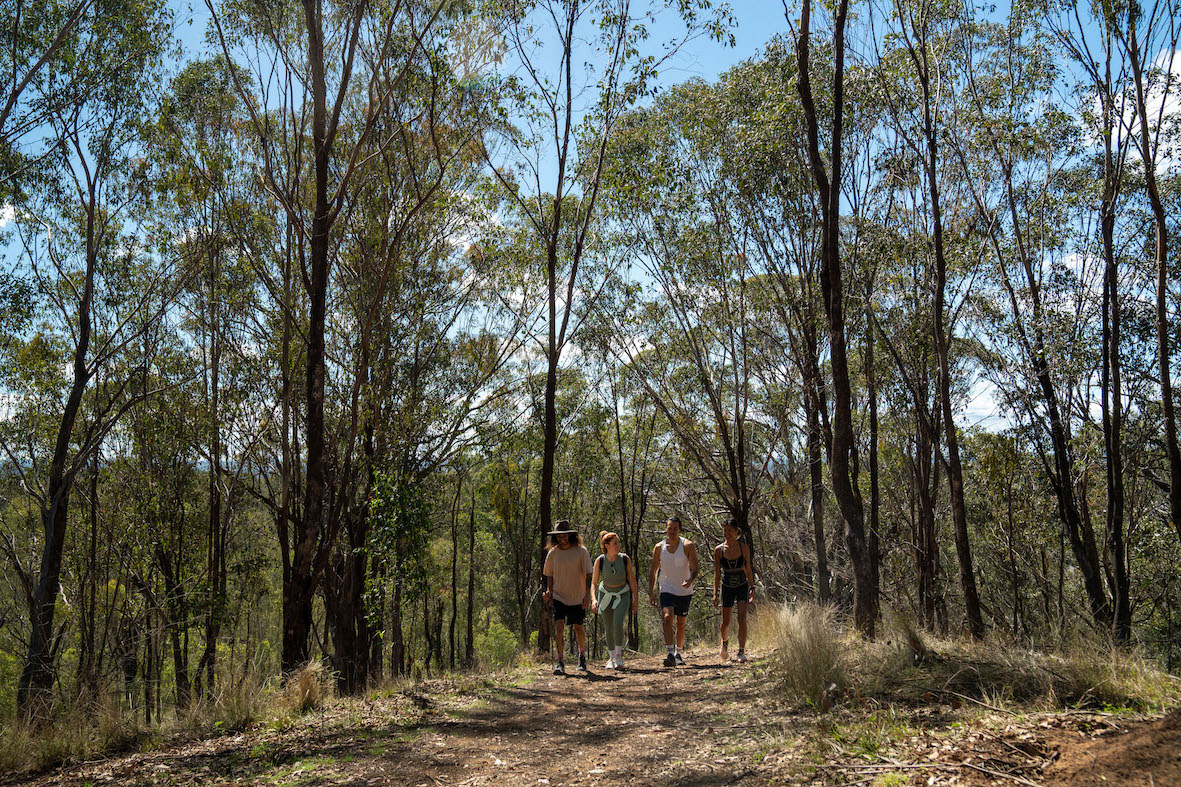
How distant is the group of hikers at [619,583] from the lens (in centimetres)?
809

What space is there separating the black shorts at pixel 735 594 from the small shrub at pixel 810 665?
2.40 m

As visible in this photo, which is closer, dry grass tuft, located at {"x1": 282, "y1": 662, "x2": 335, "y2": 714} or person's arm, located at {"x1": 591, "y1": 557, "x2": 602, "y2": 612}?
dry grass tuft, located at {"x1": 282, "y1": 662, "x2": 335, "y2": 714}

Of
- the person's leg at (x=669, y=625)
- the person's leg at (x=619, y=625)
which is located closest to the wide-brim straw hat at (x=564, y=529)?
the person's leg at (x=619, y=625)

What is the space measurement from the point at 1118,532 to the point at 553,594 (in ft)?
33.8

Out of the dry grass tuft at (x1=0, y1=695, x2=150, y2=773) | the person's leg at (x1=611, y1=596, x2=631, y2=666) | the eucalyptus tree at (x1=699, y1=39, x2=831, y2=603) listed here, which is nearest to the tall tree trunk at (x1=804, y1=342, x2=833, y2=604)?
the eucalyptus tree at (x1=699, y1=39, x2=831, y2=603)

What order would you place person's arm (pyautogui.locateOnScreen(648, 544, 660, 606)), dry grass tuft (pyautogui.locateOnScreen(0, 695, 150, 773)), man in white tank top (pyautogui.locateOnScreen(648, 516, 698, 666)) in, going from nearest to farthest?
dry grass tuft (pyautogui.locateOnScreen(0, 695, 150, 773)) → man in white tank top (pyautogui.locateOnScreen(648, 516, 698, 666)) → person's arm (pyautogui.locateOnScreen(648, 544, 660, 606))

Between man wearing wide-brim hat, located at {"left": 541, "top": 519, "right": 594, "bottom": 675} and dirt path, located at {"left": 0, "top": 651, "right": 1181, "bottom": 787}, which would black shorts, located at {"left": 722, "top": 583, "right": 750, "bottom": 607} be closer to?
dirt path, located at {"left": 0, "top": 651, "right": 1181, "bottom": 787}

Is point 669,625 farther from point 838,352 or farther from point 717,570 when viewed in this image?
point 838,352

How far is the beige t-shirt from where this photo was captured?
8.05m

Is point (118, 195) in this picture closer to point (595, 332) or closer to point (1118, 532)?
point (595, 332)

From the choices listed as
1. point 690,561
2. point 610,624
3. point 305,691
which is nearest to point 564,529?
point 610,624

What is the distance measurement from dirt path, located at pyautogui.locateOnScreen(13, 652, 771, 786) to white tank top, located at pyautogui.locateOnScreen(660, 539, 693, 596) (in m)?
1.57

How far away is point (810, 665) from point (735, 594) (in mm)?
3195

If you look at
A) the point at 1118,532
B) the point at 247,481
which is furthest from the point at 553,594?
the point at 247,481
